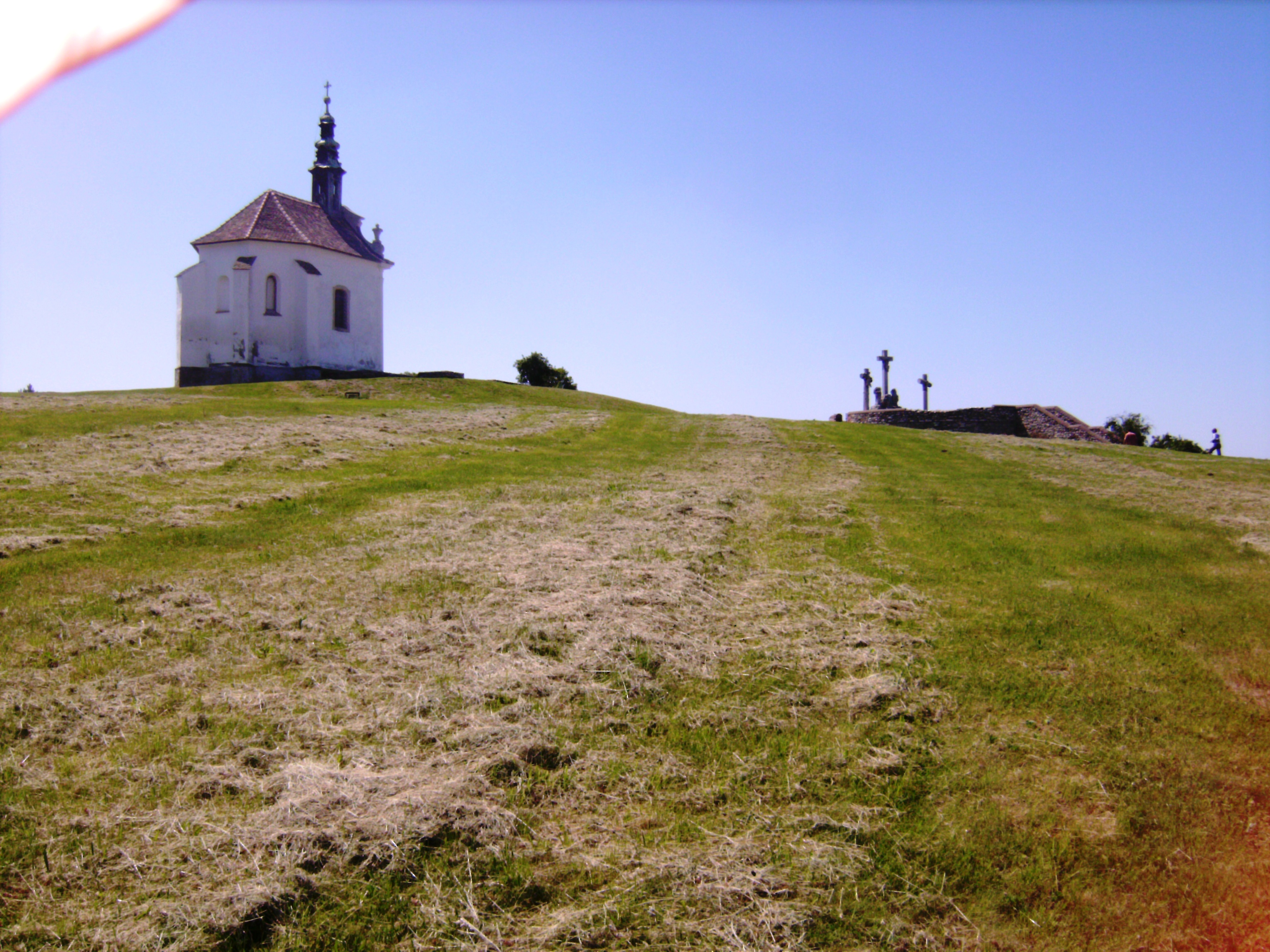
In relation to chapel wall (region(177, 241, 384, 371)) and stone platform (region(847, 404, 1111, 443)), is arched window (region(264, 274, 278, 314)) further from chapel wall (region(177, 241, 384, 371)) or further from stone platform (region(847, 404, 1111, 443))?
stone platform (region(847, 404, 1111, 443))

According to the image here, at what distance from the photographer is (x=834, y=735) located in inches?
245

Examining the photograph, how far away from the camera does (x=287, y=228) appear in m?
50.7

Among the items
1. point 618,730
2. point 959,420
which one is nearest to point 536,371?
point 959,420

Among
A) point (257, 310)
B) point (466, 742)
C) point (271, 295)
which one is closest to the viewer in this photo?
point (466, 742)

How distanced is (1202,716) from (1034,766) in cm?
184

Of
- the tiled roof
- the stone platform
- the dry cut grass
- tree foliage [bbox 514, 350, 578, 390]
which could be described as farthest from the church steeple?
the dry cut grass

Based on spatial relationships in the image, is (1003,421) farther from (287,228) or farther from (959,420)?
(287,228)

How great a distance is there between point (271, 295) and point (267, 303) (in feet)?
1.86

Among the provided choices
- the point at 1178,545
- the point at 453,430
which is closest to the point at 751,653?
the point at 1178,545

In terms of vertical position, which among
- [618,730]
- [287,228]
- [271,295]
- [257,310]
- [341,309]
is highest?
[287,228]

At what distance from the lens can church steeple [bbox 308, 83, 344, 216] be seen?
56438 mm

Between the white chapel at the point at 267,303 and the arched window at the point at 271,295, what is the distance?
47 mm

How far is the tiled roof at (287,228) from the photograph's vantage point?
49.8 metres

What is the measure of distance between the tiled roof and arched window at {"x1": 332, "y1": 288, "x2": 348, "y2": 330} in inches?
92.9
